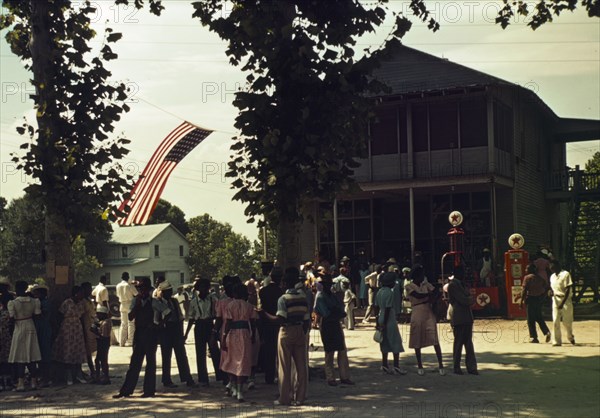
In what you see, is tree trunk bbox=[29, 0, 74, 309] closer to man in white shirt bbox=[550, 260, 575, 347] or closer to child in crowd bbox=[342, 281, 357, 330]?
child in crowd bbox=[342, 281, 357, 330]

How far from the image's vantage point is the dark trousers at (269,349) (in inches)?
544

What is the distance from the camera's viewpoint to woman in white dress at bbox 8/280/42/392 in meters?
14.0

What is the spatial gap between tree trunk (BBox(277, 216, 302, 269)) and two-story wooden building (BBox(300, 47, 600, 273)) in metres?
12.1

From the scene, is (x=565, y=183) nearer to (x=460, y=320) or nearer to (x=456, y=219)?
(x=456, y=219)

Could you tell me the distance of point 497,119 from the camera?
28828 mm

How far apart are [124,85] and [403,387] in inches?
310

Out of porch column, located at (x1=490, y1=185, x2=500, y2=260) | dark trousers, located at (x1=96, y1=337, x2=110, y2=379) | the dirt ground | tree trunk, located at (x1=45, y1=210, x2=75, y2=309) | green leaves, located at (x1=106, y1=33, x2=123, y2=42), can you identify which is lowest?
the dirt ground

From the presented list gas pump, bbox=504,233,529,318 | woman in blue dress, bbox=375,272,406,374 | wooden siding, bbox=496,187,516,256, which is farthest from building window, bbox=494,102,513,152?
woman in blue dress, bbox=375,272,406,374

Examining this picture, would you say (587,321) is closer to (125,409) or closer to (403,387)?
(403,387)

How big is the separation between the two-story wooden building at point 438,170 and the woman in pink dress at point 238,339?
14847 millimetres

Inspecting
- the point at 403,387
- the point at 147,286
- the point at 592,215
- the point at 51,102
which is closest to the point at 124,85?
the point at 51,102

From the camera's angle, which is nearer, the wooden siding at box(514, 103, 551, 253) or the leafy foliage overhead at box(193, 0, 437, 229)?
the leafy foliage overhead at box(193, 0, 437, 229)

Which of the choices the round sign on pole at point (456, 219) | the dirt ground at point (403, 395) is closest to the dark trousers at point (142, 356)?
the dirt ground at point (403, 395)

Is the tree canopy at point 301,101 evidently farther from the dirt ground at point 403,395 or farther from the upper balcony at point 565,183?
the upper balcony at point 565,183
